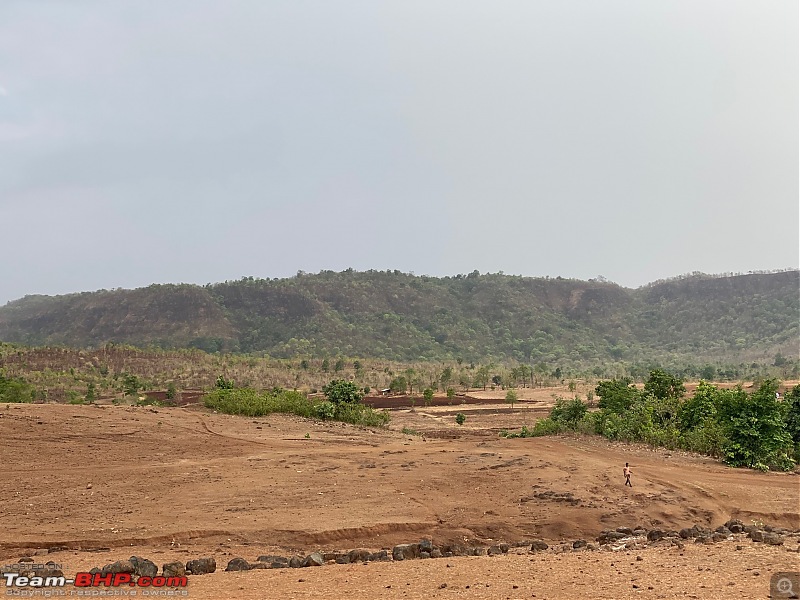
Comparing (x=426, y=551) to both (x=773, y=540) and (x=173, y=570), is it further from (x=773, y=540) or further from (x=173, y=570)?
(x=773, y=540)

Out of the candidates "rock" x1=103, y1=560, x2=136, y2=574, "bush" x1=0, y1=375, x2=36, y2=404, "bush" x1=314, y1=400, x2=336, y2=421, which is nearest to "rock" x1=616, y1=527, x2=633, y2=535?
"rock" x1=103, y1=560, x2=136, y2=574

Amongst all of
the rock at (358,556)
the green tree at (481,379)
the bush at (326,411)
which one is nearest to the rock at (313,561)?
the rock at (358,556)

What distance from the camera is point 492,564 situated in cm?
763

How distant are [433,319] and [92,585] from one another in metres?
87.9

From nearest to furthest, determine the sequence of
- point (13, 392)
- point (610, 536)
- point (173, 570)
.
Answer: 1. point (173, 570)
2. point (610, 536)
3. point (13, 392)

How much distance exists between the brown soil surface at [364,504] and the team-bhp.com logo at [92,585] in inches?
13.7

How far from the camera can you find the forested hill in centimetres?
8156

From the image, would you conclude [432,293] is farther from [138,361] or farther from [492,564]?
[492,564]

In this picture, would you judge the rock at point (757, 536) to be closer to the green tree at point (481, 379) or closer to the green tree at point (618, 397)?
the green tree at point (618, 397)

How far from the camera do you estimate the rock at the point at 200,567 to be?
735 cm

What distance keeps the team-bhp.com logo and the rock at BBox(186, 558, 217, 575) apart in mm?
314

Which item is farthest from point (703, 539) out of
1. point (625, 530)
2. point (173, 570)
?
point (173, 570)

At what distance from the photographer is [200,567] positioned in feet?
24.2

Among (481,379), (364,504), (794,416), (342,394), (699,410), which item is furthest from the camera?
(481,379)
